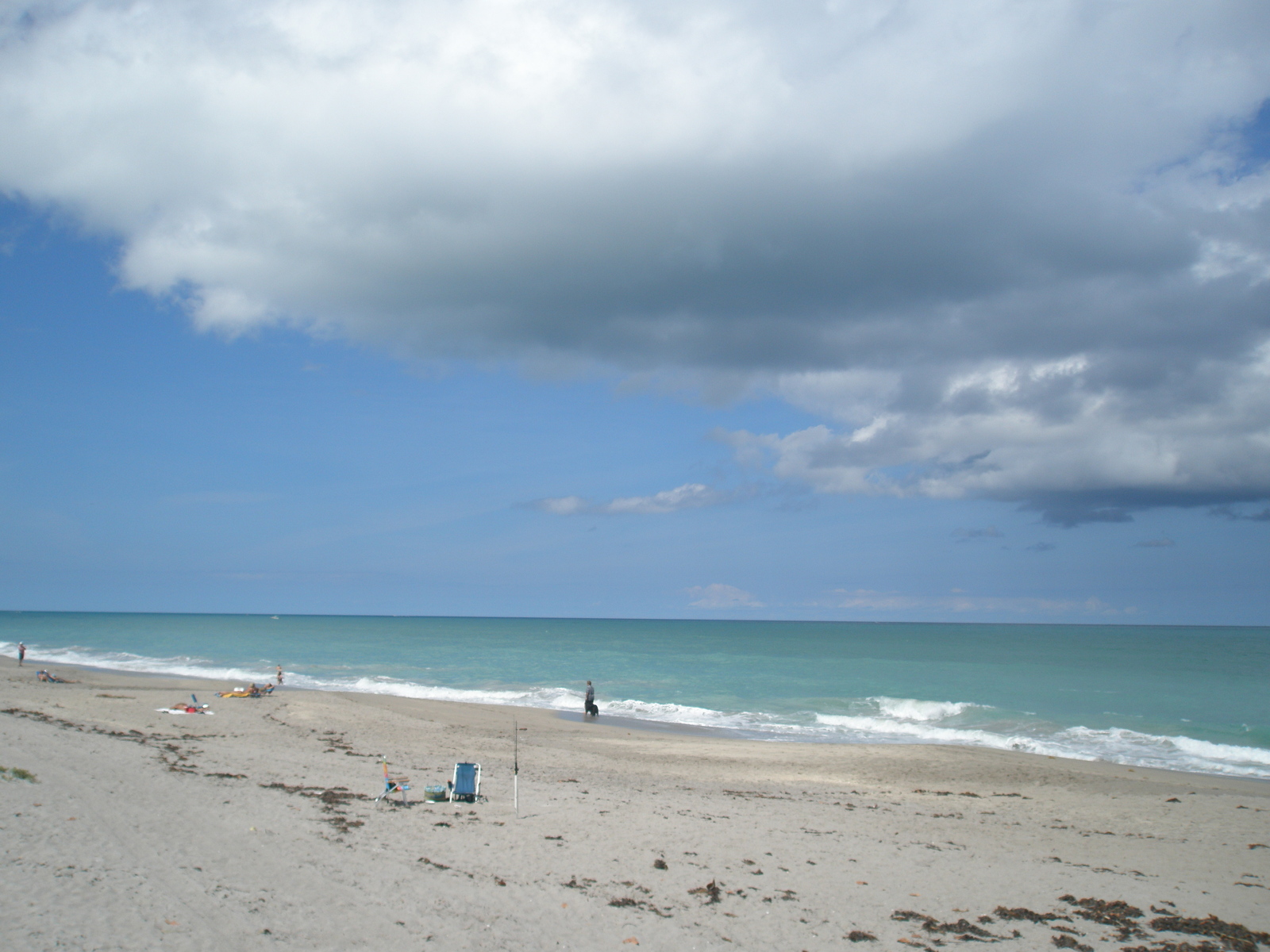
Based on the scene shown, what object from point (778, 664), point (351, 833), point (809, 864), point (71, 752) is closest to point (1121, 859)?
point (809, 864)

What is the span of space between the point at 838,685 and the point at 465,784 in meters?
38.8

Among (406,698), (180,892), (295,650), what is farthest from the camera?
(295,650)

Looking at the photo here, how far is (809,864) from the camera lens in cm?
1035

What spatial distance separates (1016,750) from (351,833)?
22476 mm

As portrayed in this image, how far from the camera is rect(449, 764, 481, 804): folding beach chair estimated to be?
1285cm

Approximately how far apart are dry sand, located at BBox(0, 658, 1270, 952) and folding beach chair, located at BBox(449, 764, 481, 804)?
325 millimetres

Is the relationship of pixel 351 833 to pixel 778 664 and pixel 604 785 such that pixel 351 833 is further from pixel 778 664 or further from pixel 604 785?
pixel 778 664

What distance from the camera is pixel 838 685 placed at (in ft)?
156

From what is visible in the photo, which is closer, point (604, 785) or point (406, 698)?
point (604, 785)

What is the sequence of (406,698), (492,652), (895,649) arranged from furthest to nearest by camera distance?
(895,649) → (492,652) → (406,698)

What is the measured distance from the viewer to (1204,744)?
26.4 m

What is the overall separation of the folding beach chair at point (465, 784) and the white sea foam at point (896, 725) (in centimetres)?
1616

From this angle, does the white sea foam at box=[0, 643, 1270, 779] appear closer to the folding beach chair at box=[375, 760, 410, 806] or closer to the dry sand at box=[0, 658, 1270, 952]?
the dry sand at box=[0, 658, 1270, 952]

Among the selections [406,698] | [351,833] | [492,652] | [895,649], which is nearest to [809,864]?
[351,833]
